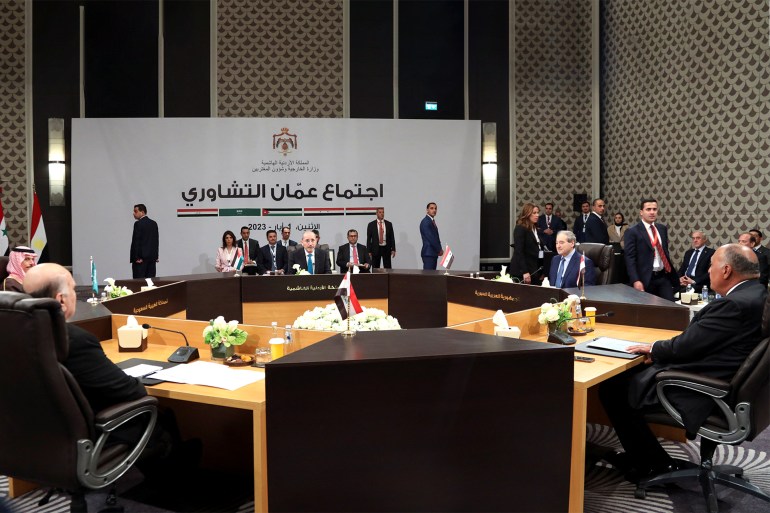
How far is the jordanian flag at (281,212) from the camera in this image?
10.4 m

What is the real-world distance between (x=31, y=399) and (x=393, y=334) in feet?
4.37

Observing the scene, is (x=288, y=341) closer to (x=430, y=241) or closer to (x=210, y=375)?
(x=210, y=375)

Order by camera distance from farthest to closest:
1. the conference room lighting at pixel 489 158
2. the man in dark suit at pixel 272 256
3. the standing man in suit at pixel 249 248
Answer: the conference room lighting at pixel 489 158 → the standing man in suit at pixel 249 248 → the man in dark suit at pixel 272 256

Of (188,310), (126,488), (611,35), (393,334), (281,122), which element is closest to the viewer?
(393,334)

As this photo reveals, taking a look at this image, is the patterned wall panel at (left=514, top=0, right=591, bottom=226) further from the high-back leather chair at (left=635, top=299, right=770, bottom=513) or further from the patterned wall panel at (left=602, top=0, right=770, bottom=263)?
the high-back leather chair at (left=635, top=299, right=770, bottom=513)

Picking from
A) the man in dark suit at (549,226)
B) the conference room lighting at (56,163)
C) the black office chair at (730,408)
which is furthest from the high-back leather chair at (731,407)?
the conference room lighting at (56,163)

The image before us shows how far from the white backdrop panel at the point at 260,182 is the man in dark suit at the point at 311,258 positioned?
10.6 ft

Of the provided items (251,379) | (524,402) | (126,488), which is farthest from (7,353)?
(524,402)

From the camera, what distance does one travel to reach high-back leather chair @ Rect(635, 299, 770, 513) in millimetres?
2760

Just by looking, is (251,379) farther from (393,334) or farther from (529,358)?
(529,358)

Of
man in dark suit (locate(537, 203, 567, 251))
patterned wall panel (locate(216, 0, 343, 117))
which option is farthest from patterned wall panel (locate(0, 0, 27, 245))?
man in dark suit (locate(537, 203, 567, 251))

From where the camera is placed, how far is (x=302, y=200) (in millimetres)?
10406

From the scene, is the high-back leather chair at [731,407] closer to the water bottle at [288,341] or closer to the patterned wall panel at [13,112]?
the water bottle at [288,341]

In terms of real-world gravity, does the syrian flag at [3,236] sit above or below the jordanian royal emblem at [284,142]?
below
